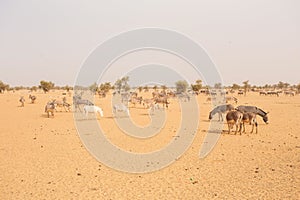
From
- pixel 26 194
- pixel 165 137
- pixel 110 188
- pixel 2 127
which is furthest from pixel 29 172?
pixel 2 127

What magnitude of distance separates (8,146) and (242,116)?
14.3m

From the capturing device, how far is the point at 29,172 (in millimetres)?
10852

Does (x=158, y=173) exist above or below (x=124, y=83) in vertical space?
below

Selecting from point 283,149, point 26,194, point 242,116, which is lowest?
point 26,194

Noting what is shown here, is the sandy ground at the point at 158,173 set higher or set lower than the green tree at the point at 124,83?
lower

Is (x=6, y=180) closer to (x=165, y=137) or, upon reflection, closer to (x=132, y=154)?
(x=132, y=154)

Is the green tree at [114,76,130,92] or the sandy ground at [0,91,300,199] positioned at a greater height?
the green tree at [114,76,130,92]

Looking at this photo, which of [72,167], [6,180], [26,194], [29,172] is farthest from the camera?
[72,167]

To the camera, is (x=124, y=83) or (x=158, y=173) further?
(x=124, y=83)

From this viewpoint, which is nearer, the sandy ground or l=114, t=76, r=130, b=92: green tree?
the sandy ground

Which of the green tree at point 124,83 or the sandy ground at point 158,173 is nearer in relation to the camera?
the sandy ground at point 158,173

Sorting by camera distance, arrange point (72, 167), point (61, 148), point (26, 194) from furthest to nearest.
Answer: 1. point (61, 148)
2. point (72, 167)
3. point (26, 194)

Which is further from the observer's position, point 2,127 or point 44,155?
point 2,127

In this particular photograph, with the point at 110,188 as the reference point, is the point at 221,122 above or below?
above
